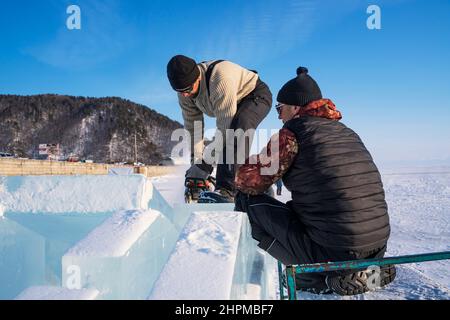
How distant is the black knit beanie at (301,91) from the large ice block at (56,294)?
1607mm

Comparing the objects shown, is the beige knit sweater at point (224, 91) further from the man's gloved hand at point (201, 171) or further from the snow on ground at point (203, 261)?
the snow on ground at point (203, 261)

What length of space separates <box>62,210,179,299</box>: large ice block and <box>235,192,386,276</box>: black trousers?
63 centimetres

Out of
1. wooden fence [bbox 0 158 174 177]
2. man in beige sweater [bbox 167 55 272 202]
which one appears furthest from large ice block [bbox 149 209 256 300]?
wooden fence [bbox 0 158 174 177]

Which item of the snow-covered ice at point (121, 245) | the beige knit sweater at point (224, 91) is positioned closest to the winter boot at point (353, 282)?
the snow-covered ice at point (121, 245)

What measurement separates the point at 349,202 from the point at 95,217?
190cm

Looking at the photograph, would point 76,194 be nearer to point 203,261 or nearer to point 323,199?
point 203,261

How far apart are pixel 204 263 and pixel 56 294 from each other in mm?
585

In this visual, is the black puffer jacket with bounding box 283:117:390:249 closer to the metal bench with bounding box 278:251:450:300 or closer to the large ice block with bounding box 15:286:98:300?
the metal bench with bounding box 278:251:450:300

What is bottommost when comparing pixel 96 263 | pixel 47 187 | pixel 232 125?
pixel 96 263

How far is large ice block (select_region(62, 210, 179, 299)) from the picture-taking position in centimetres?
146

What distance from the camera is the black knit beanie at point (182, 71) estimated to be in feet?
10.4
